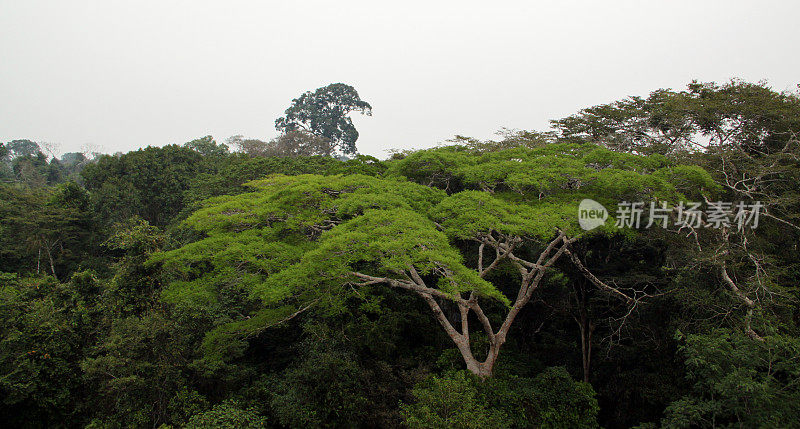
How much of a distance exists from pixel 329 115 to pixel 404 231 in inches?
1242

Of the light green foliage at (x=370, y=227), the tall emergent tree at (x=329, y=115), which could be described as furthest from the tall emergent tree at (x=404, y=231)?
the tall emergent tree at (x=329, y=115)

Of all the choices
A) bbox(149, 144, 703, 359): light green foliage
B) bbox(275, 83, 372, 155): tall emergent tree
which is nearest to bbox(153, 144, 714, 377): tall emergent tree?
bbox(149, 144, 703, 359): light green foliage

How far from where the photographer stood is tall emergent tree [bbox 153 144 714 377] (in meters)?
6.03

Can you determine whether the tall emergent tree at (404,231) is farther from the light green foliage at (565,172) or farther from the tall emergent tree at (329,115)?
the tall emergent tree at (329,115)

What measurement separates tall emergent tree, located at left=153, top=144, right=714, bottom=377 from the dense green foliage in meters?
0.05

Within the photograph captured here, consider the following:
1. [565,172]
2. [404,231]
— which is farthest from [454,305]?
[404,231]

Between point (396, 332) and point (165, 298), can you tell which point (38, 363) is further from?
point (396, 332)

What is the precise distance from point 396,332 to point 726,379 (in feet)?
19.2

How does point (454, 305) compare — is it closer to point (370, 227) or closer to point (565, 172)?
point (565, 172)

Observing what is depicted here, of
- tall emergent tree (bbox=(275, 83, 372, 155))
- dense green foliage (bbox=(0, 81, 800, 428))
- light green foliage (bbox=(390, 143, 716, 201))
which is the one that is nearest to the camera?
dense green foliage (bbox=(0, 81, 800, 428))

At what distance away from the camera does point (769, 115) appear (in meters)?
7.94

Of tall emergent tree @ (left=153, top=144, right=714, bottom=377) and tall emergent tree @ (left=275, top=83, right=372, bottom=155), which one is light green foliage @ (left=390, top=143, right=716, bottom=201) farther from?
tall emergent tree @ (left=275, top=83, right=372, bottom=155)

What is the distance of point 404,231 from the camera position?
613 cm

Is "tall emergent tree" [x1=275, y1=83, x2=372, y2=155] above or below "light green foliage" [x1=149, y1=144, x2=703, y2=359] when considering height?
above
